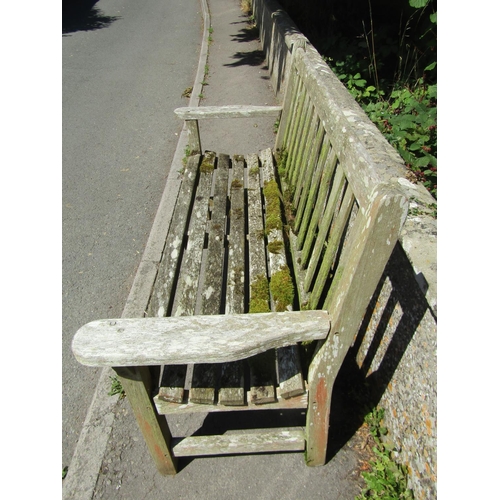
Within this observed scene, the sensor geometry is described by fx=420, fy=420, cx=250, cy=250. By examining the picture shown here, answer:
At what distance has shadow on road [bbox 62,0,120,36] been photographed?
36.4ft

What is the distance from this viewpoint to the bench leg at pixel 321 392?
1.55 m

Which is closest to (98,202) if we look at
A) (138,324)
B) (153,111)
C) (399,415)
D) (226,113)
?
(226,113)

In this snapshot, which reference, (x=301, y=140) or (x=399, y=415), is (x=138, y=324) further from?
(x=301, y=140)

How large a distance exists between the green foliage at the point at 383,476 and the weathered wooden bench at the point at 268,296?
24cm

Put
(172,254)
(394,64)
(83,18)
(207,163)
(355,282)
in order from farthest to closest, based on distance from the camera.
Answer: (83,18) → (394,64) → (207,163) → (172,254) → (355,282)

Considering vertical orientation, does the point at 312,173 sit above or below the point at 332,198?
below

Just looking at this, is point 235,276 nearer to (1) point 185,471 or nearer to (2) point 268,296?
(2) point 268,296

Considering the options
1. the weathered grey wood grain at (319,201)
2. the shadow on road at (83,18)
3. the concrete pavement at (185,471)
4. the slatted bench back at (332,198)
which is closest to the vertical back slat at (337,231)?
the slatted bench back at (332,198)

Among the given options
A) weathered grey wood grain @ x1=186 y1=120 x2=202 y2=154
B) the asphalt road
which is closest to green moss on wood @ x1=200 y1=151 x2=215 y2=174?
weathered grey wood grain @ x1=186 y1=120 x2=202 y2=154

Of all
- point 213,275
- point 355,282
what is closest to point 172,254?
point 213,275

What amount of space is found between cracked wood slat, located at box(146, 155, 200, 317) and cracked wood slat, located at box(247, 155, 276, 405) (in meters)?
0.41

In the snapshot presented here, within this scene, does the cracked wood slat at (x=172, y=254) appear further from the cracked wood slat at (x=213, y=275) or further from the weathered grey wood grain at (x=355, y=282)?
the weathered grey wood grain at (x=355, y=282)

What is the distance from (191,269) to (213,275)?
0.12 m

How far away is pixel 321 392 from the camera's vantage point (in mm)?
1683
